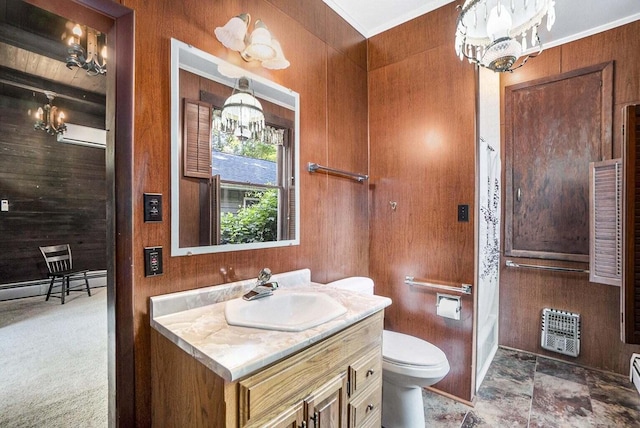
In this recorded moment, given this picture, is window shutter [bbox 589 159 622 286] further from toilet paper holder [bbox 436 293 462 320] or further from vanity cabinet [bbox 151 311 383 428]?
vanity cabinet [bbox 151 311 383 428]

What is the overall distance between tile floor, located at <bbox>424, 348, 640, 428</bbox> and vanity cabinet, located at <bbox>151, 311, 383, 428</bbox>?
80 cm

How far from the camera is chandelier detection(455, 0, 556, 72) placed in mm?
1257

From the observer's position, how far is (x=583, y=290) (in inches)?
91.7

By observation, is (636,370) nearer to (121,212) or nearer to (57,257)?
(121,212)

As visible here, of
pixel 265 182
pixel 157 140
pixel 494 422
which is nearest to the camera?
pixel 157 140

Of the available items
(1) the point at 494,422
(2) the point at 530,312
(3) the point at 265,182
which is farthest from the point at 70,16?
(2) the point at 530,312

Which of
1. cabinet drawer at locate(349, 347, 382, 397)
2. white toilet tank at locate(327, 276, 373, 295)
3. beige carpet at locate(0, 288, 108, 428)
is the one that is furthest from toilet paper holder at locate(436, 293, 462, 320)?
beige carpet at locate(0, 288, 108, 428)

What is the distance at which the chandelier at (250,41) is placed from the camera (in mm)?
1338

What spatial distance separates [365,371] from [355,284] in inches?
28.3

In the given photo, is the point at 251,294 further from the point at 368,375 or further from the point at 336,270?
the point at 336,270

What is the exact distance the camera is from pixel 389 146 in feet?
7.23

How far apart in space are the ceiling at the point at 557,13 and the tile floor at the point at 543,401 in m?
2.59

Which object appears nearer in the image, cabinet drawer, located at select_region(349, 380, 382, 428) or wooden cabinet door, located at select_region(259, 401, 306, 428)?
wooden cabinet door, located at select_region(259, 401, 306, 428)

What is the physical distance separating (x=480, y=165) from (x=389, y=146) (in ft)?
2.10
